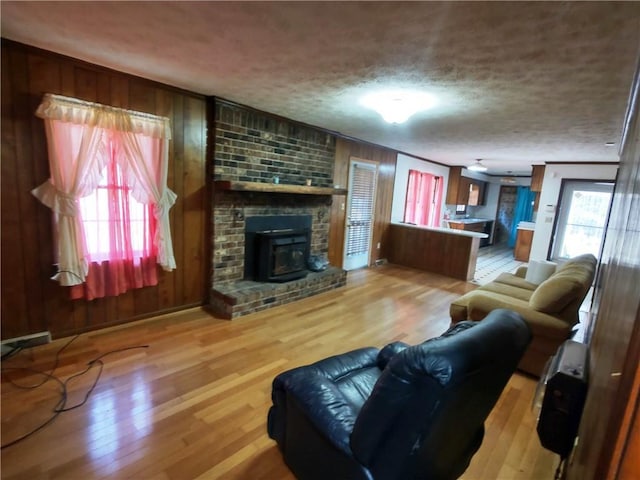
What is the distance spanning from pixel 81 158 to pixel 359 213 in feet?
13.6

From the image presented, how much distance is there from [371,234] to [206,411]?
4604mm

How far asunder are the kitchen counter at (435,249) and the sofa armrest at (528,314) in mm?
2843

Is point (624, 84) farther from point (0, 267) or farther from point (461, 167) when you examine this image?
point (461, 167)

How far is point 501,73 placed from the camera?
2.17 m

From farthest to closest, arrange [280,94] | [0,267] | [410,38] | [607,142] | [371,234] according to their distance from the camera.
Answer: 1. [371,234]
2. [607,142]
3. [280,94]
4. [0,267]
5. [410,38]

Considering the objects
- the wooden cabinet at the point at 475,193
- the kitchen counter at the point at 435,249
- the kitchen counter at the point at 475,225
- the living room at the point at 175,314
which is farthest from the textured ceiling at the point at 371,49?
the wooden cabinet at the point at 475,193

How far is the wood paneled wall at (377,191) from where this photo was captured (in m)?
5.19

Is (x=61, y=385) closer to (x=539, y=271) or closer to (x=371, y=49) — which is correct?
(x=371, y=49)

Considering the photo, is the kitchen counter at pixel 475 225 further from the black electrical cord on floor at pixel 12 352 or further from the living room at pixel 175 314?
the black electrical cord on floor at pixel 12 352

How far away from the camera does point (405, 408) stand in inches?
39.9

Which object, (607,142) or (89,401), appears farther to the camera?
(607,142)

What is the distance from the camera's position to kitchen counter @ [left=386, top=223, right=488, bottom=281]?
221 inches

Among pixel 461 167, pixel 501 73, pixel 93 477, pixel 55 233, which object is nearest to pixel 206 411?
pixel 93 477

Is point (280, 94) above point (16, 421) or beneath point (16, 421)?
above
